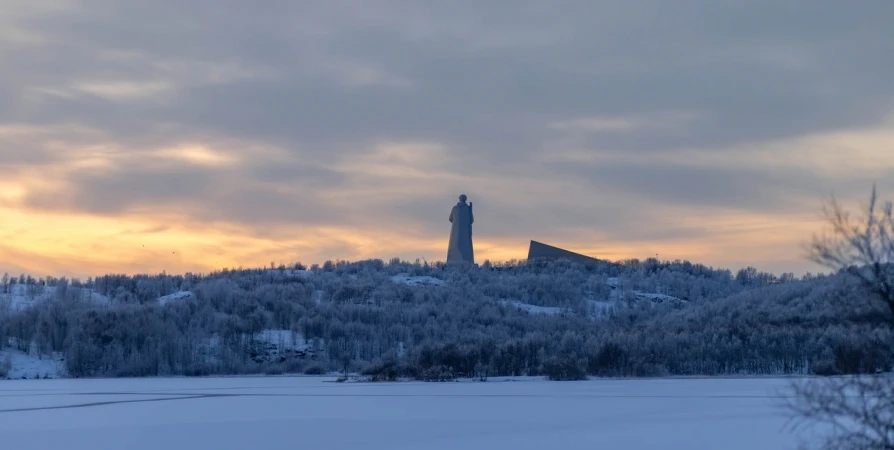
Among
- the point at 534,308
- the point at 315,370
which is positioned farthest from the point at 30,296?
the point at 534,308

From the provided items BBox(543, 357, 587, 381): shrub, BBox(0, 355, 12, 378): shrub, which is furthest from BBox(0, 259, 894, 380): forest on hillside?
BBox(0, 355, 12, 378): shrub

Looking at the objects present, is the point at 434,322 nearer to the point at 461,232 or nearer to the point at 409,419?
the point at 461,232

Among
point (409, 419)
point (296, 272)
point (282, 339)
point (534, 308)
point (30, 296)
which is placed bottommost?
point (409, 419)

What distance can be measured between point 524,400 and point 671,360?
18.8 meters

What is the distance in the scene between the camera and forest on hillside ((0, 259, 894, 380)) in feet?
137

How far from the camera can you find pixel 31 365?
165 feet

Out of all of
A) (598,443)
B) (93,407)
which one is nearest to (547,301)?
(93,407)

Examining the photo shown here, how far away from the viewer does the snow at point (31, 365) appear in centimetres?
4834

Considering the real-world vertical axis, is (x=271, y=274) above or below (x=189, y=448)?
above

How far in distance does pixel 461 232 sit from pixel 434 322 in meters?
8.58

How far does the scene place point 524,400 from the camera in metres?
24.8

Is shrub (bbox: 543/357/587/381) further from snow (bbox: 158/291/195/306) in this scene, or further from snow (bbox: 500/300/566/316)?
snow (bbox: 158/291/195/306)

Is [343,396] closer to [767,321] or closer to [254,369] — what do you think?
[254,369]

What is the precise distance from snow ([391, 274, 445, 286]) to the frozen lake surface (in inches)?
1869
